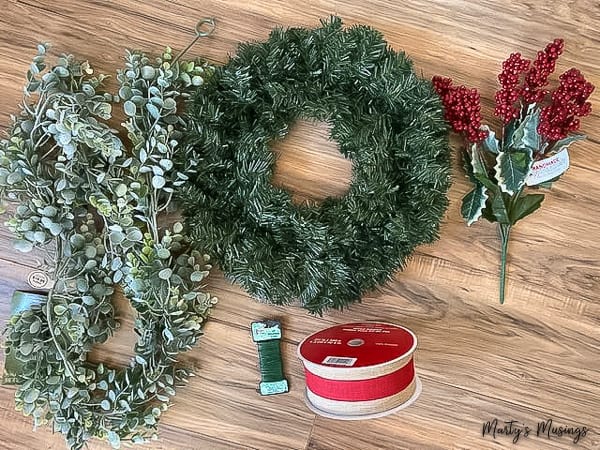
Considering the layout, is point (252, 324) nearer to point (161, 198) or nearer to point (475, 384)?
point (161, 198)

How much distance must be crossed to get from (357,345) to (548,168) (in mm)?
494

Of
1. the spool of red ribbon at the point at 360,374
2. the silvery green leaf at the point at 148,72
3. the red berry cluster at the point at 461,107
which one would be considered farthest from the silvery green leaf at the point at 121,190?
the red berry cluster at the point at 461,107

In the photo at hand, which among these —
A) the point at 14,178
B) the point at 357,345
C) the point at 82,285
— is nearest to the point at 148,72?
→ the point at 14,178

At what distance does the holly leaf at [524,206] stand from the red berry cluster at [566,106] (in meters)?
0.12

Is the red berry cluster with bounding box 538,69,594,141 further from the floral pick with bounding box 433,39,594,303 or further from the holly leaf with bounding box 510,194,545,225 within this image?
the holly leaf with bounding box 510,194,545,225

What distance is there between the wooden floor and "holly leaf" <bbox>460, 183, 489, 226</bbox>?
5cm

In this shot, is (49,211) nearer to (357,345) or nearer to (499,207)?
(357,345)

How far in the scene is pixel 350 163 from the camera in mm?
1321

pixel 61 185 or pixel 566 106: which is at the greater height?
pixel 566 106

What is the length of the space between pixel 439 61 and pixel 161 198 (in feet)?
2.00

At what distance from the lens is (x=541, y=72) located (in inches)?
48.8

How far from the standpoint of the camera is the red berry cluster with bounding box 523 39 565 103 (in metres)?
1.23

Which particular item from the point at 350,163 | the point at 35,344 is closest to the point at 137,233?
the point at 35,344

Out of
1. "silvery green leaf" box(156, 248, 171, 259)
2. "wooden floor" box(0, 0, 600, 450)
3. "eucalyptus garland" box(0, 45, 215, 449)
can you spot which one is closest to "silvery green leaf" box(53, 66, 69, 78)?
"eucalyptus garland" box(0, 45, 215, 449)
